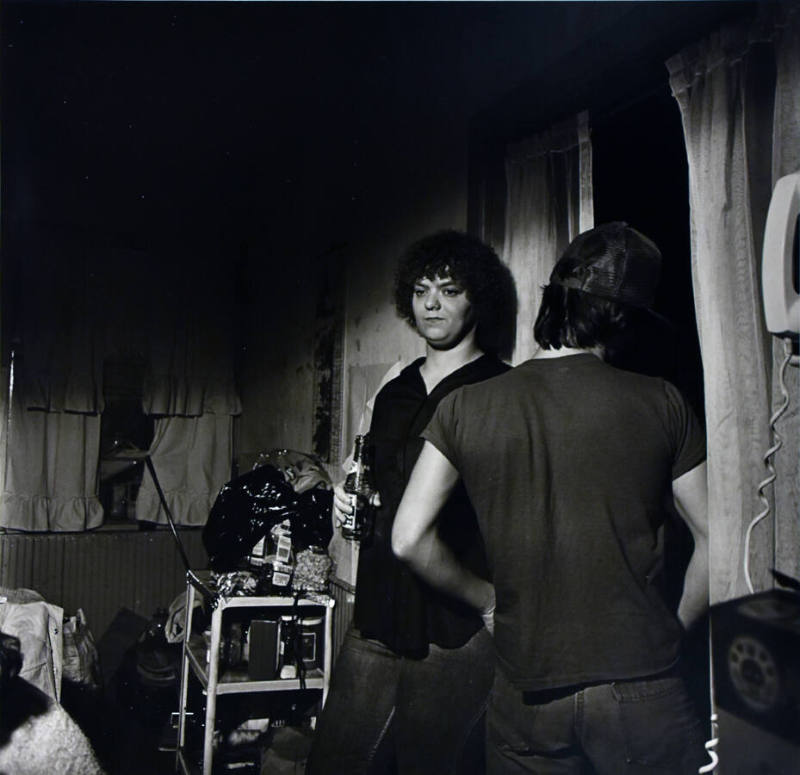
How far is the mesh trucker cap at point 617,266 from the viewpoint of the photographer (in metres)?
1.21

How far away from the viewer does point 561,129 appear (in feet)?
5.84

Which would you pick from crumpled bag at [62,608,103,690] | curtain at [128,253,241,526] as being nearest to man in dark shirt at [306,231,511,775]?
crumpled bag at [62,608,103,690]

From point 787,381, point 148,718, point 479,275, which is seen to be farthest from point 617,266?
point 148,718

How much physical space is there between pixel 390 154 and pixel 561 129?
94 centimetres

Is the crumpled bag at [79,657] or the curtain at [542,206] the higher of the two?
the curtain at [542,206]

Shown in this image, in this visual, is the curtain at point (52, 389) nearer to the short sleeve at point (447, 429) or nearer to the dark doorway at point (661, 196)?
the dark doorway at point (661, 196)

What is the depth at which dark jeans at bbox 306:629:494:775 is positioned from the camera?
1.65 metres

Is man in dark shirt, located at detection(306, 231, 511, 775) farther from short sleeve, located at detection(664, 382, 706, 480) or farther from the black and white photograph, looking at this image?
short sleeve, located at detection(664, 382, 706, 480)

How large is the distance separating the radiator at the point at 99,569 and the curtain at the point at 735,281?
3373mm

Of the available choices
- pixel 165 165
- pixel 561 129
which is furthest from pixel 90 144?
pixel 561 129

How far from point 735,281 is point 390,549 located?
3.36 feet

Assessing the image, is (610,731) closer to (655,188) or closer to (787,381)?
(787,381)

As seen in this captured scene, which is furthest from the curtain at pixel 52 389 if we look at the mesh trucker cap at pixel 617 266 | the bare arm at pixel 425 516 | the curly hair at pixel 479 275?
the mesh trucker cap at pixel 617 266

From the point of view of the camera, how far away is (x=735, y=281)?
1.26 meters
